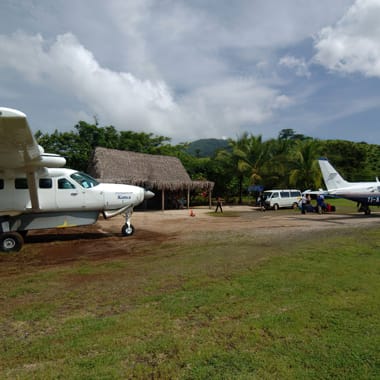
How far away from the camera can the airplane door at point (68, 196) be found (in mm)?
10500

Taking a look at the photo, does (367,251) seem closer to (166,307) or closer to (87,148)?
(166,307)

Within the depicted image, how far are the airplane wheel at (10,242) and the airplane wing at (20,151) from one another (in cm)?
116

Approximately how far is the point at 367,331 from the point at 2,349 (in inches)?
149

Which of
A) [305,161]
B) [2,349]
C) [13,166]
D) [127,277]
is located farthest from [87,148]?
[2,349]

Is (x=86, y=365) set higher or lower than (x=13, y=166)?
lower

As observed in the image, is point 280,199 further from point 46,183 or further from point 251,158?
point 46,183

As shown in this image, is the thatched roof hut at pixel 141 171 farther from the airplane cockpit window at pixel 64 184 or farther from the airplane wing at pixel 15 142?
the airplane wing at pixel 15 142

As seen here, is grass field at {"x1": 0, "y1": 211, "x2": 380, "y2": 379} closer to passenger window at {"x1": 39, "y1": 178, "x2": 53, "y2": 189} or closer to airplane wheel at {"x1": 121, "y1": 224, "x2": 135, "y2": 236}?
passenger window at {"x1": 39, "y1": 178, "x2": 53, "y2": 189}

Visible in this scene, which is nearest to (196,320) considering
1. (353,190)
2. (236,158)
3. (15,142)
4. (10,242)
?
(15,142)

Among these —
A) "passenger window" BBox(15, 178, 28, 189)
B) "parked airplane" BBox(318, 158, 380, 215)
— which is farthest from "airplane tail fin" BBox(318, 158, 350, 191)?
"passenger window" BBox(15, 178, 28, 189)

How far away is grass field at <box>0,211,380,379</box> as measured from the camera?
2.78 meters

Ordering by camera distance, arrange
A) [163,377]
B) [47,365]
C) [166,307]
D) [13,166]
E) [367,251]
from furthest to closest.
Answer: [13,166]
[367,251]
[166,307]
[47,365]
[163,377]

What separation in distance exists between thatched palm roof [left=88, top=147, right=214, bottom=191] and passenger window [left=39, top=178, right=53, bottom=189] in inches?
525

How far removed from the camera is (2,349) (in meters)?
3.20
